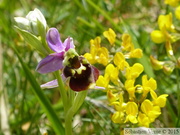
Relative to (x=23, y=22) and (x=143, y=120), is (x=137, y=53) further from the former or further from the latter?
(x=23, y=22)

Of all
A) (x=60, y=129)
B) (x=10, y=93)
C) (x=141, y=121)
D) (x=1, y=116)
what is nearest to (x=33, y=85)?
(x=60, y=129)

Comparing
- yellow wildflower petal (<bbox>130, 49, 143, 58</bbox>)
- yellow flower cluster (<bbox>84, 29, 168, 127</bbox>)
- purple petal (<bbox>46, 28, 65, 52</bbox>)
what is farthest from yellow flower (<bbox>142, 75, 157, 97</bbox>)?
purple petal (<bbox>46, 28, 65, 52</bbox>)

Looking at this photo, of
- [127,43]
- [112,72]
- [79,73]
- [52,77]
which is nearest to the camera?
[79,73]

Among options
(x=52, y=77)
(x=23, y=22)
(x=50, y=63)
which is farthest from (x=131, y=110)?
(x=52, y=77)

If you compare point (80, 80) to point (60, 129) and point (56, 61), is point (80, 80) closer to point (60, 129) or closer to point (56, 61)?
point (56, 61)

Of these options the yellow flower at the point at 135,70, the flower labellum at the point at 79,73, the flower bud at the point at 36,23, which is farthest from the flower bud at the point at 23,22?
the yellow flower at the point at 135,70

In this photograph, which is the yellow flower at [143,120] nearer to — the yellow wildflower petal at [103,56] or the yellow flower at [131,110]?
the yellow flower at [131,110]
